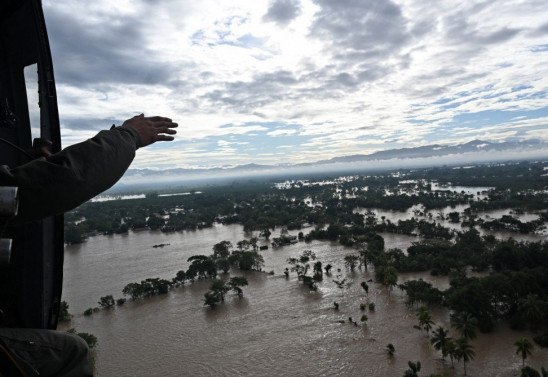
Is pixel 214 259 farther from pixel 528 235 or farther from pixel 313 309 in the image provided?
pixel 528 235

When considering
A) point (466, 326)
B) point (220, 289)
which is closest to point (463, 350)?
point (466, 326)

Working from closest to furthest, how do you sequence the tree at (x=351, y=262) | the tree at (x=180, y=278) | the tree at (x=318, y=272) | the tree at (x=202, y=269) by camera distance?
the tree at (x=318, y=272)
the tree at (x=180, y=278)
the tree at (x=351, y=262)
the tree at (x=202, y=269)

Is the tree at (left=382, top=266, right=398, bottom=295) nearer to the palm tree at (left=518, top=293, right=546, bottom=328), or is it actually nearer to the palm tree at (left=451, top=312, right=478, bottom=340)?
the palm tree at (left=451, top=312, right=478, bottom=340)

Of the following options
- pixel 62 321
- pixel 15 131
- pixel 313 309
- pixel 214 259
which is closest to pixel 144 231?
pixel 214 259

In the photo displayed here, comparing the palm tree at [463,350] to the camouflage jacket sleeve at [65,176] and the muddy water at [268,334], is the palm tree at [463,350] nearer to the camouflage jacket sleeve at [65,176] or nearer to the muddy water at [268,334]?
the muddy water at [268,334]

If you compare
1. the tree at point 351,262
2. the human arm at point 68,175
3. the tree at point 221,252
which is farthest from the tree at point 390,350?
the tree at point 221,252

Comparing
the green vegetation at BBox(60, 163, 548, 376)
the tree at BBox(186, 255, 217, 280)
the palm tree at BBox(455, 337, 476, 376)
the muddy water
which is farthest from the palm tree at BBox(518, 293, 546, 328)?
the tree at BBox(186, 255, 217, 280)

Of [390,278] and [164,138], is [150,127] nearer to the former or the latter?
[164,138]
